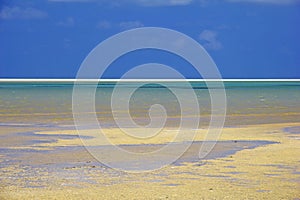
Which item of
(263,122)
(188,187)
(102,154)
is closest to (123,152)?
(102,154)

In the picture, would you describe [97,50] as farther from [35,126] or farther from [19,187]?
[35,126]

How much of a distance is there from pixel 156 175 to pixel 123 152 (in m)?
3.00

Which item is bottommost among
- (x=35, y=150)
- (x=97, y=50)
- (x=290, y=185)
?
(x=290, y=185)

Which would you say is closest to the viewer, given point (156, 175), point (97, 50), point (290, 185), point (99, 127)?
point (290, 185)

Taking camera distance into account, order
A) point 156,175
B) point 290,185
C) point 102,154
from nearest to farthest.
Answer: point 290,185
point 156,175
point 102,154

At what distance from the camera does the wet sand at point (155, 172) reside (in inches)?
367

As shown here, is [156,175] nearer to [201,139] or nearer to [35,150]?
[35,150]

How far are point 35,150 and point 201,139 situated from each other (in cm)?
461

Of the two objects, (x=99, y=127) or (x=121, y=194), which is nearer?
(x=121, y=194)

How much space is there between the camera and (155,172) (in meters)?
11.1

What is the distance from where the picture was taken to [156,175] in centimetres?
1084

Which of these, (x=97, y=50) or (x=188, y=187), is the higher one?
(x=97, y=50)

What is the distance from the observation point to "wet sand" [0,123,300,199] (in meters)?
9.33

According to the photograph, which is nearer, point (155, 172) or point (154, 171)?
point (155, 172)
